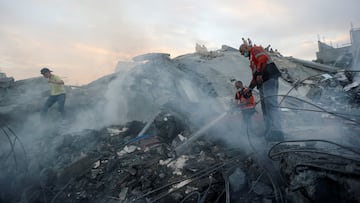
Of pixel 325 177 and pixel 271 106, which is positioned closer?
pixel 325 177

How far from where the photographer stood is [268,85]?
426cm

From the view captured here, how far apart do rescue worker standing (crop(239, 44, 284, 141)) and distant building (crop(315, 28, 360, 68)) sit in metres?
12.4

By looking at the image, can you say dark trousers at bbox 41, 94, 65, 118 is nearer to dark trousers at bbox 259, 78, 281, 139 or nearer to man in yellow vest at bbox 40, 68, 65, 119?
man in yellow vest at bbox 40, 68, 65, 119

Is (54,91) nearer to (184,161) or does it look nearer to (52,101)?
(52,101)

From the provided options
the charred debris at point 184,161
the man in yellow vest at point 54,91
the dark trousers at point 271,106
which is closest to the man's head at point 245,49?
the dark trousers at point 271,106

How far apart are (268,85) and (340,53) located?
16.8 metres

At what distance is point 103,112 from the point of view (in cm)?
771

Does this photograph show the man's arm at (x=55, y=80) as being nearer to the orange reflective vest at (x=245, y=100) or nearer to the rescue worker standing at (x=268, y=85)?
the orange reflective vest at (x=245, y=100)

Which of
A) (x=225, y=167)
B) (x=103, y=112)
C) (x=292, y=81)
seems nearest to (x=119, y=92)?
(x=103, y=112)

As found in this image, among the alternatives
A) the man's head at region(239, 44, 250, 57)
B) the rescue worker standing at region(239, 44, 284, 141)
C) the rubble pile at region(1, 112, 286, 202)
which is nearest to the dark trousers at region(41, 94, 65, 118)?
the rubble pile at region(1, 112, 286, 202)

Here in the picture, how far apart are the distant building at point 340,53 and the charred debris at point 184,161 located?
881 centimetres

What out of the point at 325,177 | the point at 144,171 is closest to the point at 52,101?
the point at 144,171

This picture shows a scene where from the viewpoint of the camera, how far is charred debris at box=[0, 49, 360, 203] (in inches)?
102

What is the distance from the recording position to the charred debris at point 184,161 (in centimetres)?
260
